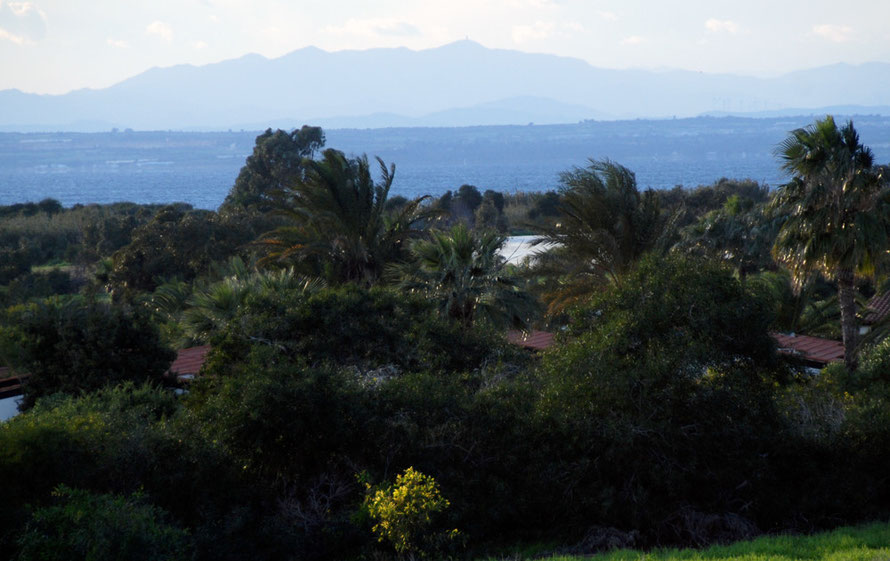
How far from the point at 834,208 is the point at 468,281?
282 inches

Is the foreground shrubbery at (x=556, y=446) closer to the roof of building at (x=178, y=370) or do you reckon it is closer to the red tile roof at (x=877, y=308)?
the roof of building at (x=178, y=370)

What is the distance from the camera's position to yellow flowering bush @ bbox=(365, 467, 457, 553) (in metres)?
8.31

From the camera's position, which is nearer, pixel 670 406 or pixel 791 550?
pixel 791 550

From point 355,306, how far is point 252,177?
1946 inches

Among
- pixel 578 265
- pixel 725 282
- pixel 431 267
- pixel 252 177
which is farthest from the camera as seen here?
pixel 252 177

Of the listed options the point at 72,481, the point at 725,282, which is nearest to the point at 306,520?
the point at 72,481

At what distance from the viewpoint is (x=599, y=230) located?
1869cm

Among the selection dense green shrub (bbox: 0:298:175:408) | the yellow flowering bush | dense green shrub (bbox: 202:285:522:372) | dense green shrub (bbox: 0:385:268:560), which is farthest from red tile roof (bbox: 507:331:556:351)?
the yellow flowering bush

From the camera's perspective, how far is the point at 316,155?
6931cm

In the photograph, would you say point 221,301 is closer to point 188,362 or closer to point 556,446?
point 188,362

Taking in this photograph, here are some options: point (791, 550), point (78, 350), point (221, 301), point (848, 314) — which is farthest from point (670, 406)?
point (221, 301)

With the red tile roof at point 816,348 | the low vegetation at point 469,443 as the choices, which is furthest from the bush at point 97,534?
the red tile roof at point 816,348

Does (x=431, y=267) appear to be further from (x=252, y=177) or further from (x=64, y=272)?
(x=252, y=177)

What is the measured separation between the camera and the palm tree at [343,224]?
21.2 metres
